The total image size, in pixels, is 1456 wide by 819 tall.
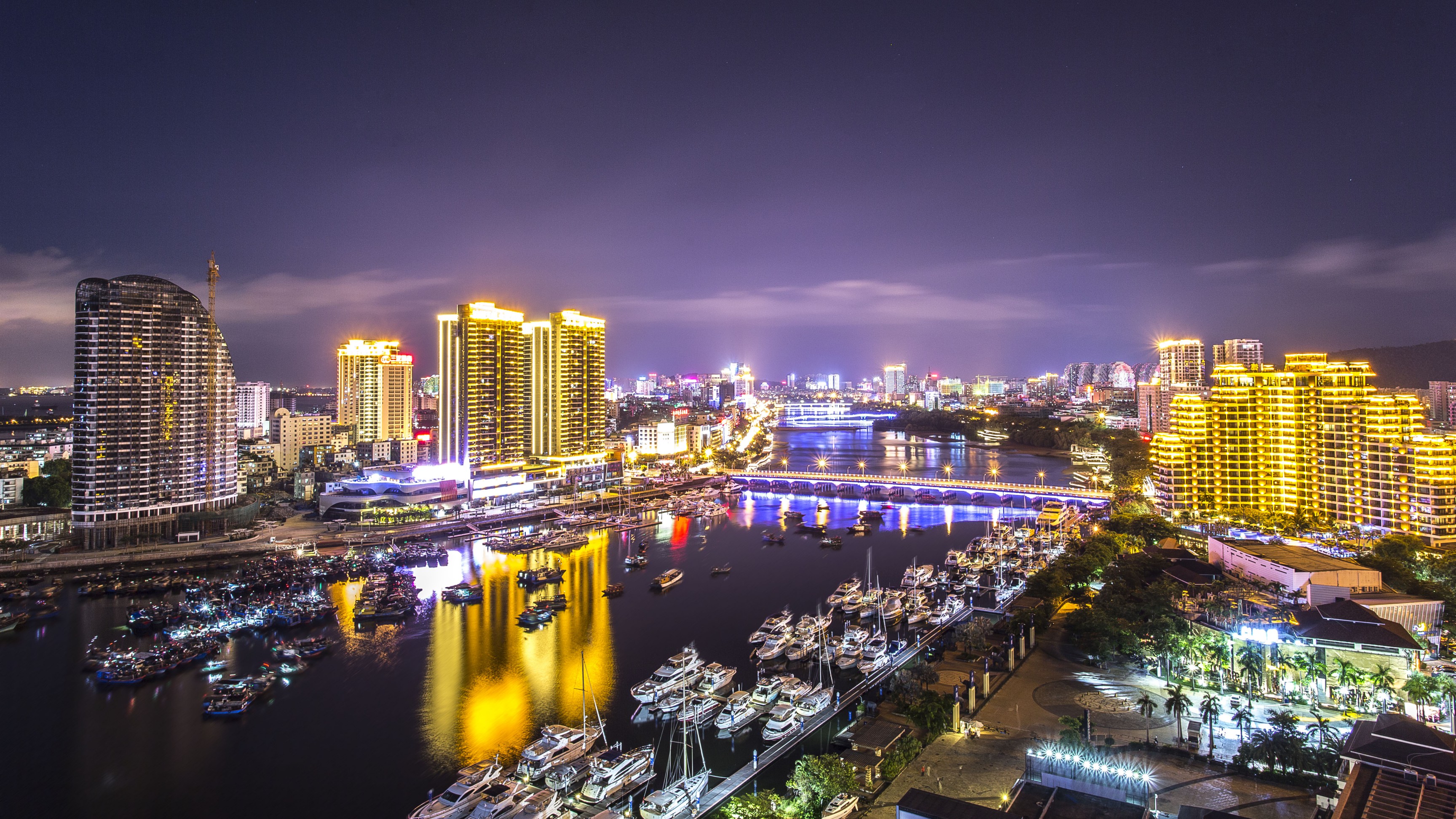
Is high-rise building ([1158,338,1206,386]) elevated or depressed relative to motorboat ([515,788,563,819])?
elevated

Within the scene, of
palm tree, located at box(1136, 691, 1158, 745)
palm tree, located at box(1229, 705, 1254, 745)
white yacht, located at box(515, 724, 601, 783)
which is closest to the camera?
palm tree, located at box(1229, 705, 1254, 745)

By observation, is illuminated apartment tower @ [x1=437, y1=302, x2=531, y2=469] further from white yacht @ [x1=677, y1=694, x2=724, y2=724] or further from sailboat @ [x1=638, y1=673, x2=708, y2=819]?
sailboat @ [x1=638, y1=673, x2=708, y2=819]

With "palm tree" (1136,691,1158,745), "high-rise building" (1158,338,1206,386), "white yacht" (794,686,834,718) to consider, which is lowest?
"white yacht" (794,686,834,718)

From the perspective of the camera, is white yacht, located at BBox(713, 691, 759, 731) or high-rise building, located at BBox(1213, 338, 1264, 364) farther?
high-rise building, located at BBox(1213, 338, 1264, 364)

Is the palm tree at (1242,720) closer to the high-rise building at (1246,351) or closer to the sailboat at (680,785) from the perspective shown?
the sailboat at (680,785)

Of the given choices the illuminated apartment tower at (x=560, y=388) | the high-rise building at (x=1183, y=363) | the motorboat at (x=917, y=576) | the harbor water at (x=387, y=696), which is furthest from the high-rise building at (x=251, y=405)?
the high-rise building at (x=1183, y=363)

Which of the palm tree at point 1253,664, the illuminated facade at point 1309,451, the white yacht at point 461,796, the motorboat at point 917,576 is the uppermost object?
the illuminated facade at point 1309,451

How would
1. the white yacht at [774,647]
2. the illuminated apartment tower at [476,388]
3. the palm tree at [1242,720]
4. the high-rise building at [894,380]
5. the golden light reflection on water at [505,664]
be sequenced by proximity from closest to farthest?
1. the palm tree at [1242,720]
2. the golden light reflection on water at [505,664]
3. the white yacht at [774,647]
4. the illuminated apartment tower at [476,388]
5. the high-rise building at [894,380]

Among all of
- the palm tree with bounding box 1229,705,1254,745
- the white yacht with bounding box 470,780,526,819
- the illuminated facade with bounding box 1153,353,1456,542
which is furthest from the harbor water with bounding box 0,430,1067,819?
the illuminated facade with bounding box 1153,353,1456,542
